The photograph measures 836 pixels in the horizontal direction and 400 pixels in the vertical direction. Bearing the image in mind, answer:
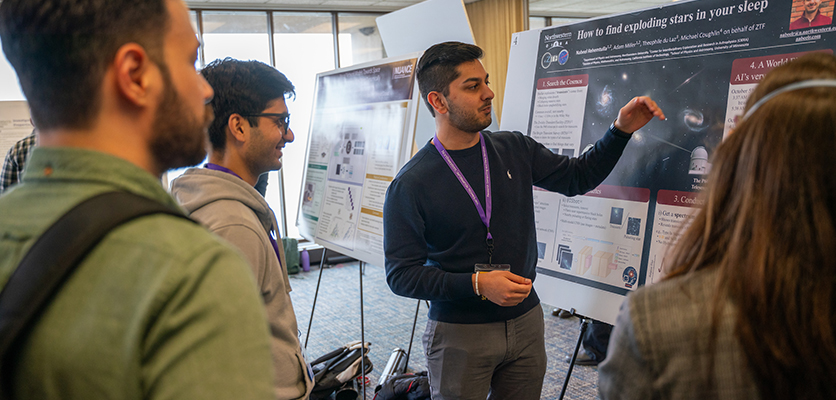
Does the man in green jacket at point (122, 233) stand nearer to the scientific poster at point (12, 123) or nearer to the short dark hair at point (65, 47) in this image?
the short dark hair at point (65, 47)

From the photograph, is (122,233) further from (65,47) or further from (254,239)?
(254,239)

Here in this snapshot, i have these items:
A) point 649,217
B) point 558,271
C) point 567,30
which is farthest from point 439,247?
point 567,30

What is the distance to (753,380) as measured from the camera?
2.07 ft

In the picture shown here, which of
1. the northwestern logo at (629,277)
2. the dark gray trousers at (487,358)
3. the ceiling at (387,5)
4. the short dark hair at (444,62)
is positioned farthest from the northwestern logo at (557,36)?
the ceiling at (387,5)

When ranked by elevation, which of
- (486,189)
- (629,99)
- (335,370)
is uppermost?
(629,99)

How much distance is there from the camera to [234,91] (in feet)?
4.75

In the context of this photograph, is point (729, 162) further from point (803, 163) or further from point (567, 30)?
point (567, 30)

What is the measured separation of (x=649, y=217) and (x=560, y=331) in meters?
2.49

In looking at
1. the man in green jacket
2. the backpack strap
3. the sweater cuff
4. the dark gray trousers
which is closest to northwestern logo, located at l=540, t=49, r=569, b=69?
the sweater cuff

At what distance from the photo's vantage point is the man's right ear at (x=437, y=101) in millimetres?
1895

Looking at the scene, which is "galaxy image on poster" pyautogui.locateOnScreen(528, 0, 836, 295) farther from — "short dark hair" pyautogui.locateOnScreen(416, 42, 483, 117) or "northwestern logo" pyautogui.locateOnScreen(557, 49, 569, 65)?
"short dark hair" pyautogui.locateOnScreen(416, 42, 483, 117)

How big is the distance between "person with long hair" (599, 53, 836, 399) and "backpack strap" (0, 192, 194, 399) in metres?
0.64

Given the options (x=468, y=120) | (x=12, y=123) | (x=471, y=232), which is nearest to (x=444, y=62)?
(x=468, y=120)

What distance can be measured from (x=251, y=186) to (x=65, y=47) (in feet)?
2.85
